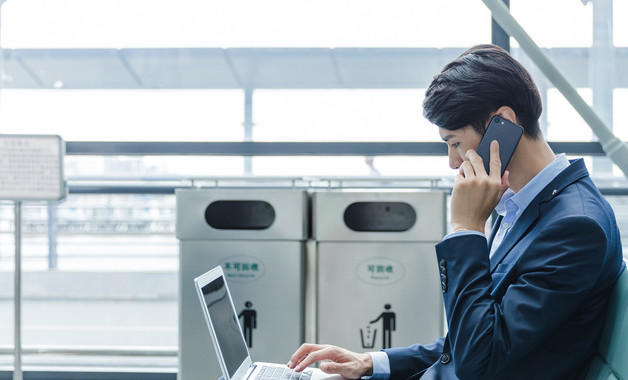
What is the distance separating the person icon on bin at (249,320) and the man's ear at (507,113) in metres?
1.36

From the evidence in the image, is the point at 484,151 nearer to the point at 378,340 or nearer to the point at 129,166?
the point at 378,340

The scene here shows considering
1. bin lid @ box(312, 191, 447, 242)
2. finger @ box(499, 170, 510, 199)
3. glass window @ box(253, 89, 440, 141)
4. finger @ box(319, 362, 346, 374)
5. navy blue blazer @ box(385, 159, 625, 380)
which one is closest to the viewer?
navy blue blazer @ box(385, 159, 625, 380)

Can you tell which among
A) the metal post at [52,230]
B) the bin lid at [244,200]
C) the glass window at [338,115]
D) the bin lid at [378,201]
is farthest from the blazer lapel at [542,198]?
the metal post at [52,230]

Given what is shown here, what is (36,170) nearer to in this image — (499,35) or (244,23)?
(244,23)

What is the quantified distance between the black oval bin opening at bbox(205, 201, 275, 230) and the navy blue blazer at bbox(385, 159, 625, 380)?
4.37 ft

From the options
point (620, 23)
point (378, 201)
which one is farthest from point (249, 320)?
point (620, 23)

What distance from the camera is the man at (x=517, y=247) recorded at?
3.01ft

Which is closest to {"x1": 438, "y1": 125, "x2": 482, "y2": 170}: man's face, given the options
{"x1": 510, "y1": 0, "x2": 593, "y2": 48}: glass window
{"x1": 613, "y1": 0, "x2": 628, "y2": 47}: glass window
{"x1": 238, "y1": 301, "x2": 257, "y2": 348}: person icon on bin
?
{"x1": 238, "y1": 301, "x2": 257, "y2": 348}: person icon on bin

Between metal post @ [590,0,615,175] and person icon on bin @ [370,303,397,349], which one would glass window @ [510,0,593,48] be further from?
person icon on bin @ [370,303,397,349]

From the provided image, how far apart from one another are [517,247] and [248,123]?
196 cm

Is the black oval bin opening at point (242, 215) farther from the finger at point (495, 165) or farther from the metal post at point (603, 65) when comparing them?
the metal post at point (603, 65)

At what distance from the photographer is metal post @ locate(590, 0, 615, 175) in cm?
279

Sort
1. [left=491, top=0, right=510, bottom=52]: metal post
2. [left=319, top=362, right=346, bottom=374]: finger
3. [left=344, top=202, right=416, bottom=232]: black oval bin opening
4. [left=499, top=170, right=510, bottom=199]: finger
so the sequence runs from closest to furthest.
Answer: [left=499, top=170, right=510, bottom=199]: finger
[left=319, top=362, right=346, bottom=374]: finger
[left=344, top=202, right=416, bottom=232]: black oval bin opening
[left=491, top=0, right=510, bottom=52]: metal post

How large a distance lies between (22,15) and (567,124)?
9.03ft
